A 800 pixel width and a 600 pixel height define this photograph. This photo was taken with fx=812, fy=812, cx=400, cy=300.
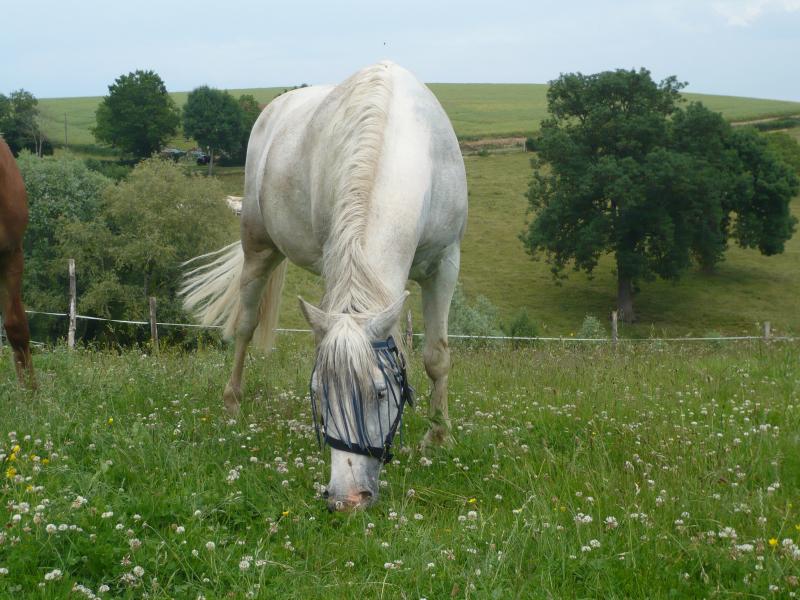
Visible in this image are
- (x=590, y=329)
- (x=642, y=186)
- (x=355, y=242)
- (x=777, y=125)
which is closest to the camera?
(x=355, y=242)

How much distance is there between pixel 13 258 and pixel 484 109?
94972mm

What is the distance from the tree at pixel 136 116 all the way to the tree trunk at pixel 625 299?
165 feet

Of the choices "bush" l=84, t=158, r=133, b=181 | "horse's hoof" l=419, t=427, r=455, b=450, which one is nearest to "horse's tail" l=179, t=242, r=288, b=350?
"horse's hoof" l=419, t=427, r=455, b=450

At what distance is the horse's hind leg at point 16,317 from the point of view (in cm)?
703

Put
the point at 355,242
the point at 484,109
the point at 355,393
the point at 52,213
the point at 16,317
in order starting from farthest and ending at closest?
the point at 484,109 < the point at 52,213 < the point at 16,317 < the point at 355,242 < the point at 355,393

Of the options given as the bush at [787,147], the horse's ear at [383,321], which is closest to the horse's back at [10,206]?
the horse's ear at [383,321]

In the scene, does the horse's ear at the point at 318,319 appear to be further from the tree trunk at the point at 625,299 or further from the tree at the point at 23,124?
the tree at the point at 23,124

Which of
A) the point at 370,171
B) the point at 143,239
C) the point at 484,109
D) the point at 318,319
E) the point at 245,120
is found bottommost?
the point at 143,239

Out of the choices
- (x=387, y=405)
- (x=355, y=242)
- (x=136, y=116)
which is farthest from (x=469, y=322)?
(x=136, y=116)

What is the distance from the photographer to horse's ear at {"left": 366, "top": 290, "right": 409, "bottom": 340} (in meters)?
4.11

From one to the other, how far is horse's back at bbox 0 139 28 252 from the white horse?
1806mm

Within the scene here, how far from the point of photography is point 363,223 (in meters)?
4.65

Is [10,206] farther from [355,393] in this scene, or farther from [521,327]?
[521,327]

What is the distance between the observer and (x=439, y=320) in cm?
625
